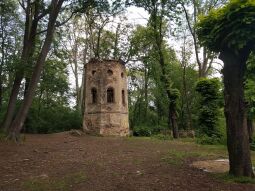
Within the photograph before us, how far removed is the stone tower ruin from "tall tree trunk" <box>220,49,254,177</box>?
15314 millimetres

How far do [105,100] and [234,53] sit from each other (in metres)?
15.8

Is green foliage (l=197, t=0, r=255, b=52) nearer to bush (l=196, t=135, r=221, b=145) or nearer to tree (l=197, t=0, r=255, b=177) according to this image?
tree (l=197, t=0, r=255, b=177)

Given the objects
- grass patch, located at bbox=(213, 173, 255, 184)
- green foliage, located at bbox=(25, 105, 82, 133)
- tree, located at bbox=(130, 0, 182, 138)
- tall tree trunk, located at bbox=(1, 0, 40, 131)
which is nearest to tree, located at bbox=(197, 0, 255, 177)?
grass patch, located at bbox=(213, 173, 255, 184)

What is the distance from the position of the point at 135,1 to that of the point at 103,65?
292 inches

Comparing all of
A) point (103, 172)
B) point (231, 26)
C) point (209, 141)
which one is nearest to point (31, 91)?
point (103, 172)

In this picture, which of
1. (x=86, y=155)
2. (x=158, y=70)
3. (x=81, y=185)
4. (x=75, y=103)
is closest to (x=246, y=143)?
(x=81, y=185)

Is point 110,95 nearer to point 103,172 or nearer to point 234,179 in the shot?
point 103,172

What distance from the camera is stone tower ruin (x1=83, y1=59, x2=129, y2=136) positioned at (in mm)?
23031

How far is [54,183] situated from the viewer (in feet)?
24.3

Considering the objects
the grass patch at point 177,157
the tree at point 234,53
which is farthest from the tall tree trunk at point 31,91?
the tree at point 234,53

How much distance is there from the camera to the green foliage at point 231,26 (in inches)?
292

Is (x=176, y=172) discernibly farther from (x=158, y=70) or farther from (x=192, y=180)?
(x=158, y=70)

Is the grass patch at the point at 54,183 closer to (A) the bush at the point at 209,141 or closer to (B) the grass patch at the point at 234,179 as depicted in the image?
(B) the grass patch at the point at 234,179

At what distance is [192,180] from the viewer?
25.5 ft
